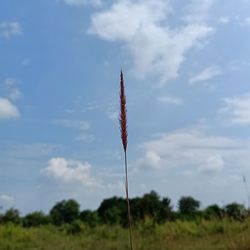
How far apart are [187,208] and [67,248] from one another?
20.6 m

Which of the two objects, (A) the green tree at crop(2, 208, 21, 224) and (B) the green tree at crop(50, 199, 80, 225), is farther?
(B) the green tree at crop(50, 199, 80, 225)

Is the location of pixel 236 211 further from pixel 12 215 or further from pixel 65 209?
pixel 65 209

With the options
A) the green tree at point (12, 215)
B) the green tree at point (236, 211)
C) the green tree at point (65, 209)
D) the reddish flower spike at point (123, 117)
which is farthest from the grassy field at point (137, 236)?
the green tree at point (65, 209)

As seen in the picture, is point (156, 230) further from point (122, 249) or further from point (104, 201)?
point (104, 201)

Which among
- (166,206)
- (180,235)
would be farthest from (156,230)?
(166,206)

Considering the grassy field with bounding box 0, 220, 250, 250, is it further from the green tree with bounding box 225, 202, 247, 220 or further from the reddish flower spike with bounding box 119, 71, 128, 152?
the reddish flower spike with bounding box 119, 71, 128, 152

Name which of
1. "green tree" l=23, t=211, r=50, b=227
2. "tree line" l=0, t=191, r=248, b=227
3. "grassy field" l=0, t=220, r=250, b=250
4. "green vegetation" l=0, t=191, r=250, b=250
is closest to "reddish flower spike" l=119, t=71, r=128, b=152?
"green vegetation" l=0, t=191, r=250, b=250

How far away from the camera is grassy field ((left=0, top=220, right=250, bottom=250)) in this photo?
12.6 metres

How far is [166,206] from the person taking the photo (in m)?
27.8

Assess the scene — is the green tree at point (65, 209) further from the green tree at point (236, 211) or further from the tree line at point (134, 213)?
the green tree at point (236, 211)

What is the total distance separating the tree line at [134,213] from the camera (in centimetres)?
1844

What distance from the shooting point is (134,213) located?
2750cm

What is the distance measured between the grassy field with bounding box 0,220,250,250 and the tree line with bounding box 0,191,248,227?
71 centimetres

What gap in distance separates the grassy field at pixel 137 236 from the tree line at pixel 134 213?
708mm
